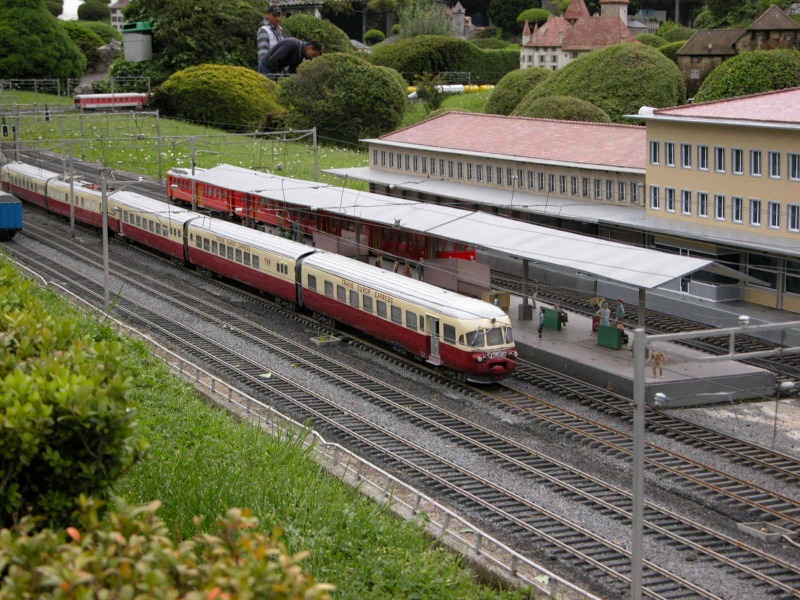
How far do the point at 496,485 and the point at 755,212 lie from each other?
18.8m

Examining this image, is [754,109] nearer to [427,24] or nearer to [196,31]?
[196,31]

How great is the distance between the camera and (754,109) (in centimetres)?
3909

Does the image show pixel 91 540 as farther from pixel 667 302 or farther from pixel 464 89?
pixel 464 89

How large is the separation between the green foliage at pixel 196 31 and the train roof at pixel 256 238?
5716cm


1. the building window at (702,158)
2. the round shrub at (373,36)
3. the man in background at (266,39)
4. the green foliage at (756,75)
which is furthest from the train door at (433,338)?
the round shrub at (373,36)

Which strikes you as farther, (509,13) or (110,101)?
(509,13)

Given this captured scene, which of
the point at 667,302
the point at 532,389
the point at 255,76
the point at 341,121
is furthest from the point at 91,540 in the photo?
the point at 255,76

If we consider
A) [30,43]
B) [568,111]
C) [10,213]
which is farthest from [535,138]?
[30,43]

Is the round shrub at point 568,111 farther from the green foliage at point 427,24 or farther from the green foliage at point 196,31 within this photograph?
the green foliage at point 427,24

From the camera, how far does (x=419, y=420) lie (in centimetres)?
2911

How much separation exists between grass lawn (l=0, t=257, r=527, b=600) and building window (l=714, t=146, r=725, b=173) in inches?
872

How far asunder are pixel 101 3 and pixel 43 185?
4306 inches

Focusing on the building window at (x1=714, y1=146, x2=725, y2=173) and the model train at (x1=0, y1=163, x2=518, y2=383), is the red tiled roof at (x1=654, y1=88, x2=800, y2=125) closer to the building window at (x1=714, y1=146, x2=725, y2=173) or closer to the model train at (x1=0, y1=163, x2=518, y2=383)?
the building window at (x1=714, y1=146, x2=725, y2=173)

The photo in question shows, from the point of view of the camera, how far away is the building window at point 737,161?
1529 inches
